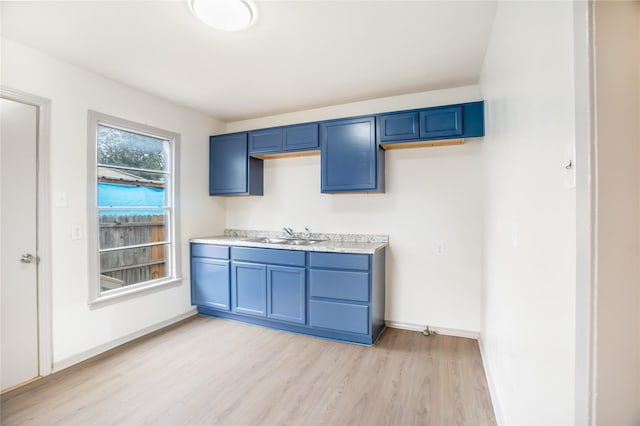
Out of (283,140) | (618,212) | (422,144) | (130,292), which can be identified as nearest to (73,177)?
(130,292)

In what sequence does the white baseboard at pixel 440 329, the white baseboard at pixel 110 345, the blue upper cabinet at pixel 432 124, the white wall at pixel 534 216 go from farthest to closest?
the white baseboard at pixel 440 329, the blue upper cabinet at pixel 432 124, the white baseboard at pixel 110 345, the white wall at pixel 534 216

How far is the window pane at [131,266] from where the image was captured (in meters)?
Answer: 2.77

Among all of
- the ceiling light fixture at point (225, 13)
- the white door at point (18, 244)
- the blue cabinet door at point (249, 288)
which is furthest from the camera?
the blue cabinet door at point (249, 288)

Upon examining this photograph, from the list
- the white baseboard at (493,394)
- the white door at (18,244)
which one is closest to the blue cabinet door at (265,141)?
the white door at (18,244)

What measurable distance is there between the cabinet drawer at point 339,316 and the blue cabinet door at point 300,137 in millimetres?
1687

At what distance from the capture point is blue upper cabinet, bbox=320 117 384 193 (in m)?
2.92

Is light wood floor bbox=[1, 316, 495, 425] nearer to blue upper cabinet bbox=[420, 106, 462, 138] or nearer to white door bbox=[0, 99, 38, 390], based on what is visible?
white door bbox=[0, 99, 38, 390]

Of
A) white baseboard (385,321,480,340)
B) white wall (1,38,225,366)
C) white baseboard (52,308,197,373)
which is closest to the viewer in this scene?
white wall (1,38,225,366)

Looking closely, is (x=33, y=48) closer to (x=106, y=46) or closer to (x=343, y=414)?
(x=106, y=46)

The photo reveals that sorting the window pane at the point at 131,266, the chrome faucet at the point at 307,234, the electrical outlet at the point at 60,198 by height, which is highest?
the electrical outlet at the point at 60,198

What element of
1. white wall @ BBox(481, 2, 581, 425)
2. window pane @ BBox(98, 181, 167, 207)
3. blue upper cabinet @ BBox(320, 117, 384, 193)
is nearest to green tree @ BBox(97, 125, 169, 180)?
window pane @ BBox(98, 181, 167, 207)

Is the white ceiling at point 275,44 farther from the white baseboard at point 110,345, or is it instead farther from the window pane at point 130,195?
the white baseboard at point 110,345

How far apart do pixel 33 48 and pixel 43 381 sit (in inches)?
100

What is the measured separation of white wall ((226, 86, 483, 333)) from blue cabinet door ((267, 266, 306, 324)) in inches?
29.1
